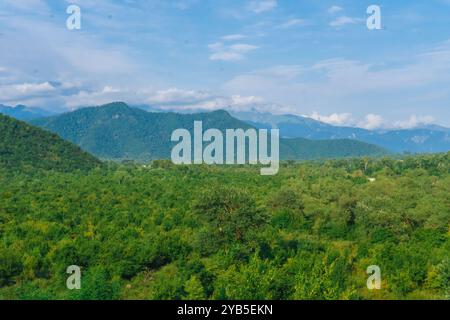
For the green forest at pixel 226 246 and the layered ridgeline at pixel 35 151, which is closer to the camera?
the green forest at pixel 226 246

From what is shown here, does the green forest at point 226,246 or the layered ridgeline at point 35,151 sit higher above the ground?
the layered ridgeline at point 35,151

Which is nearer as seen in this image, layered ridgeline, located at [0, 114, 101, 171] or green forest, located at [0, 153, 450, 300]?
green forest, located at [0, 153, 450, 300]

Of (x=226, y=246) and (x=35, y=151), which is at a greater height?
(x=35, y=151)

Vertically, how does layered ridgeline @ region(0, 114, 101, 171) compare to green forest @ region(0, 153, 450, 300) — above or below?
above
